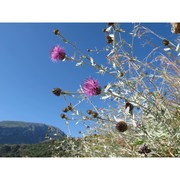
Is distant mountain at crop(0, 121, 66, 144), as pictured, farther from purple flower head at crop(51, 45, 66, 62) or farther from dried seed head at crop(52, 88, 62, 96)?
dried seed head at crop(52, 88, 62, 96)

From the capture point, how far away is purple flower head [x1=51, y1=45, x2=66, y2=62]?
1691 mm

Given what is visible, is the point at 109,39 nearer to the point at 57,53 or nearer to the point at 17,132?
the point at 57,53

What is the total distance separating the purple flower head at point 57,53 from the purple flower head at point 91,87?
34 cm

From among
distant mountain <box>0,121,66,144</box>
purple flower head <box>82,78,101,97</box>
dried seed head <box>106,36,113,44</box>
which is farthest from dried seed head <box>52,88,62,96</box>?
distant mountain <box>0,121,66,144</box>

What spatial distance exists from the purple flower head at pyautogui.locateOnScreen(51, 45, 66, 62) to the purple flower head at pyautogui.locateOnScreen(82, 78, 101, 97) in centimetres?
34

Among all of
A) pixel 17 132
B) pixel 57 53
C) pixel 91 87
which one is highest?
pixel 17 132

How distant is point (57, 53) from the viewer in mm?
1705

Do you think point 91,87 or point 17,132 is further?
point 17,132

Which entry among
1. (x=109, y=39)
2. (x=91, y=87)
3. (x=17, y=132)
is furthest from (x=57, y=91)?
(x=17, y=132)

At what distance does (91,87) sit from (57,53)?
414mm

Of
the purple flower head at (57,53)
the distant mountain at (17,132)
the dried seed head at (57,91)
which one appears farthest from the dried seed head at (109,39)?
the distant mountain at (17,132)
